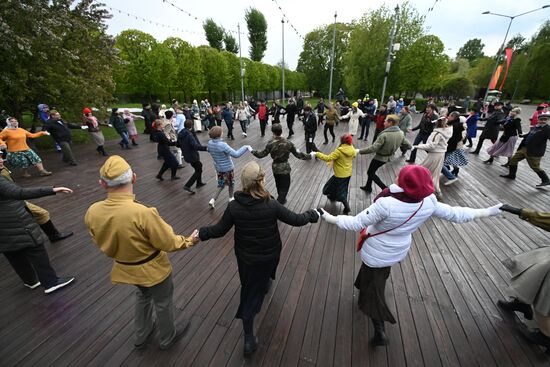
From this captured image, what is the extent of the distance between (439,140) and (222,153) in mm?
4814

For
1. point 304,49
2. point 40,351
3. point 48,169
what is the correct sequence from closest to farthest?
point 40,351, point 48,169, point 304,49

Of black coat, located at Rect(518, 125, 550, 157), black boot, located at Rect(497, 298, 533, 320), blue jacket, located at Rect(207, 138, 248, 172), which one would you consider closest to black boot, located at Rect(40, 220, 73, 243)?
blue jacket, located at Rect(207, 138, 248, 172)

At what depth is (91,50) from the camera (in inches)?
433

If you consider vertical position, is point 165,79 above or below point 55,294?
above

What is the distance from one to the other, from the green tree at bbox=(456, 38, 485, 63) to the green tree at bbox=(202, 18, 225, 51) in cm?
7754

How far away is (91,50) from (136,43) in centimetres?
1348

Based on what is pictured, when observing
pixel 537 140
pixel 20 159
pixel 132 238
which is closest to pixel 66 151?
pixel 20 159

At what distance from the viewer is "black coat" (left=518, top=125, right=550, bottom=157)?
578 centimetres

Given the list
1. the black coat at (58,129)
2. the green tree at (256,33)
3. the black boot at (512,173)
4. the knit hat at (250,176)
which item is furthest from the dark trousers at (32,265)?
the green tree at (256,33)

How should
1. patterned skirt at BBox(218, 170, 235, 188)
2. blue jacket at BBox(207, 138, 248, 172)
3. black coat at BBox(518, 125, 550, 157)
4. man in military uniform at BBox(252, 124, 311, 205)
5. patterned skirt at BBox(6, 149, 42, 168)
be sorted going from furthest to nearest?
patterned skirt at BBox(6, 149, 42, 168)
black coat at BBox(518, 125, 550, 157)
patterned skirt at BBox(218, 170, 235, 188)
blue jacket at BBox(207, 138, 248, 172)
man in military uniform at BBox(252, 124, 311, 205)

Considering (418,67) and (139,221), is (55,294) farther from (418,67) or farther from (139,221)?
(418,67)

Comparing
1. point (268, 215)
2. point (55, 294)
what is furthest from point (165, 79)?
point (268, 215)

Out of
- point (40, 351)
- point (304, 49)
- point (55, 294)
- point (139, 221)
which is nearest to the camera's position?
point (139, 221)

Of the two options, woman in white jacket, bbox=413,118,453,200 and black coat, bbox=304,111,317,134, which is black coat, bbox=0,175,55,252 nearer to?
woman in white jacket, bbox=413,118,453,200
